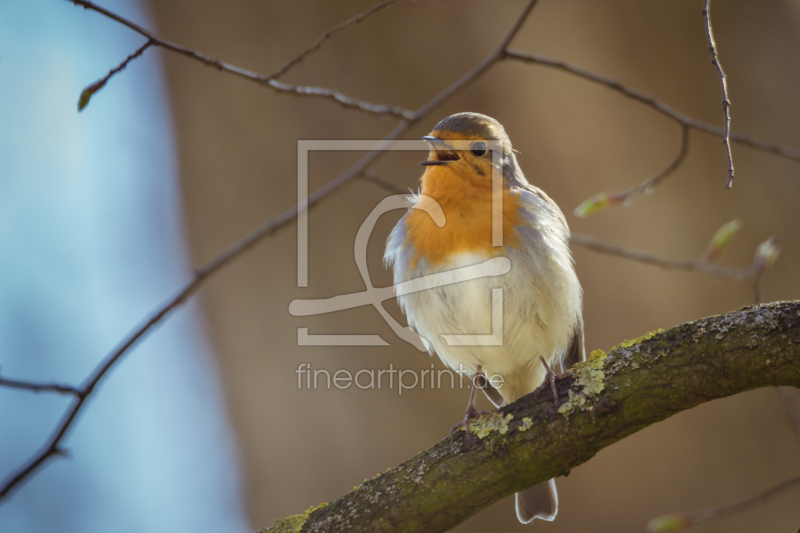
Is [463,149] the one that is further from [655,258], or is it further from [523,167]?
[523,167]

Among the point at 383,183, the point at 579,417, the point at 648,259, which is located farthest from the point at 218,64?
the point at 648,259

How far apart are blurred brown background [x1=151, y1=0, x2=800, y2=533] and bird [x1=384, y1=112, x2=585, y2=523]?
0.84 m

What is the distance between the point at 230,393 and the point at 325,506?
2.02 metres

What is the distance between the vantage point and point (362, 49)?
3.90 meters

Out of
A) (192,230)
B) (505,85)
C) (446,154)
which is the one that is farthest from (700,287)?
(192,230)

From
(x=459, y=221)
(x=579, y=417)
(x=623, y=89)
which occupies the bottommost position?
(x=579, y=417)

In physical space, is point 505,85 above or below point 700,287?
above

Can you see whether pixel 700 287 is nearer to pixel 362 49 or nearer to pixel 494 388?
pixel 494 388

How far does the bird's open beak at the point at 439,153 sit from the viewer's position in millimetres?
2754

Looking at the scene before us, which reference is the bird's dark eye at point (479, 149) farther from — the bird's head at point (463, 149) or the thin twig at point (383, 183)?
the thin twig at point (383, 183)

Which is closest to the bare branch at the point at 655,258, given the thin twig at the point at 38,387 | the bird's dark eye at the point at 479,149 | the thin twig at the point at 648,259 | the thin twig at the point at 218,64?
the thin twig at the point at 648,259

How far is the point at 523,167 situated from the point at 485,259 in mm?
1476

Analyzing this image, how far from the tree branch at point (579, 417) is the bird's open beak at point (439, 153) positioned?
1.16 metres

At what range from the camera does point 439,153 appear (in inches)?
111
